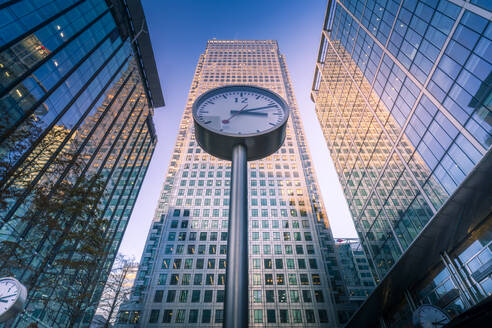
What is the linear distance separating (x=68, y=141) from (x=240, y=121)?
1079 inches

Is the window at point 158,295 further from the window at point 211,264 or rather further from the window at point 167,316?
the window at point 211,264

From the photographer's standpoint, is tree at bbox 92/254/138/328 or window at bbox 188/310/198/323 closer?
tree at bbox 92/254/138/328

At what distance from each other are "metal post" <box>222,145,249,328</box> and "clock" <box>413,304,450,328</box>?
1074 centimetres

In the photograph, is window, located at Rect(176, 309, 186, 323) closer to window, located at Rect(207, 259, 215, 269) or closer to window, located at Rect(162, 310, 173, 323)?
window, located at Rect(162, 310, 173, 323)

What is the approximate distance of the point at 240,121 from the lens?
7227 millimetres

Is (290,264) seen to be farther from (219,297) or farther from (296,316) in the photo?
(219,297)

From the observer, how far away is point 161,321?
33.2 metres

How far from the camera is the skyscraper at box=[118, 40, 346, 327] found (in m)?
34.3

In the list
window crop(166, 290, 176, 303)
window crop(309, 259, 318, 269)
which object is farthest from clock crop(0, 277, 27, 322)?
window crop(309, 259, 318, 269)

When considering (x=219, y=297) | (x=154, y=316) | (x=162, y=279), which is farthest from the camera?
(x=162, y=279)

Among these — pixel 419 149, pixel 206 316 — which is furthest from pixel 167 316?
pixel 419 149

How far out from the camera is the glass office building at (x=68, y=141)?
34.2 feet

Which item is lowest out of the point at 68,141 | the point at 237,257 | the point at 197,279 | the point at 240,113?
the point at 237,257

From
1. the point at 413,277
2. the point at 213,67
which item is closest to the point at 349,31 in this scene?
the point at 413,277
